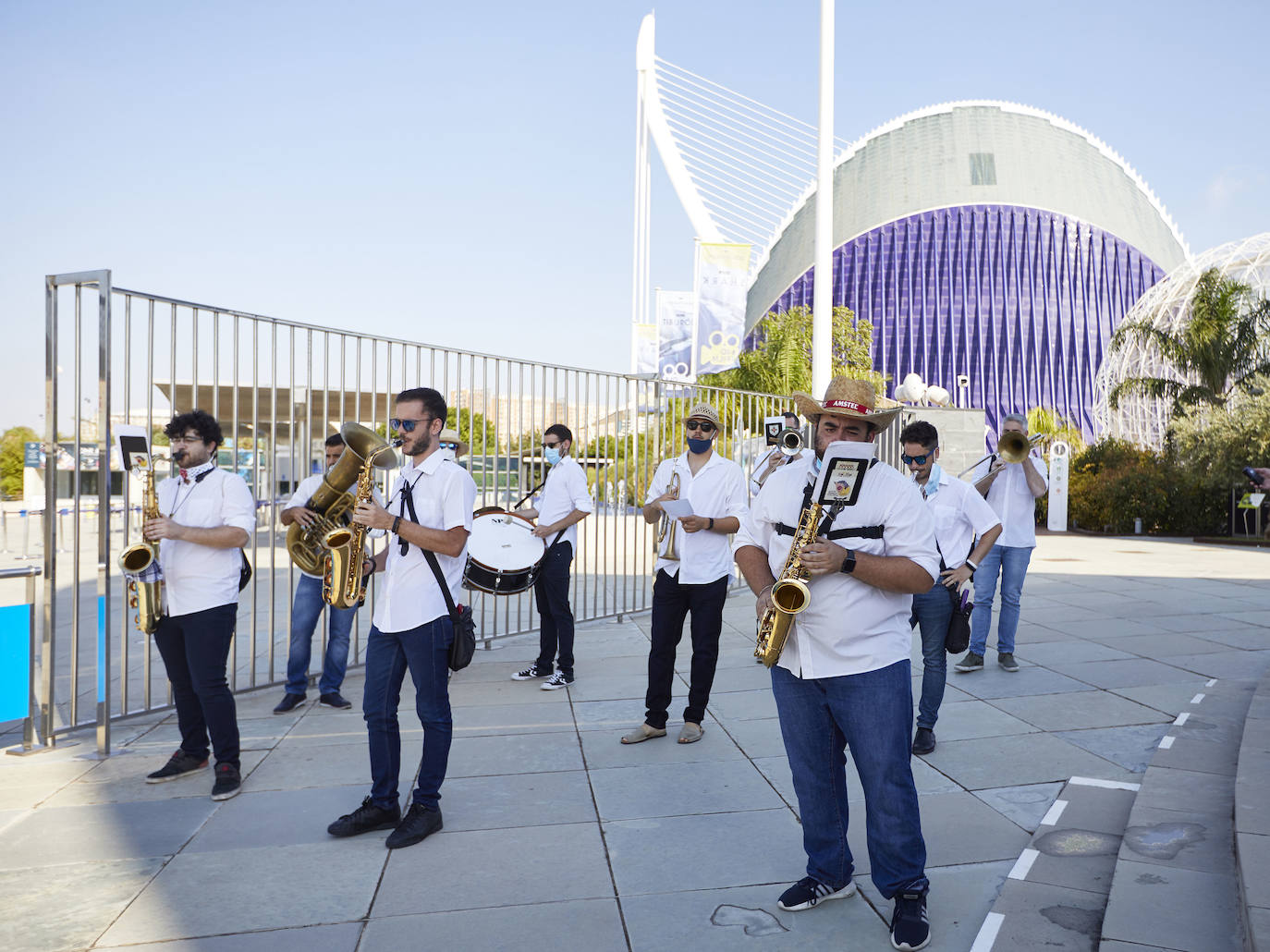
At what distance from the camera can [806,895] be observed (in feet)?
11.6

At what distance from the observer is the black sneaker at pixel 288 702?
6.67m

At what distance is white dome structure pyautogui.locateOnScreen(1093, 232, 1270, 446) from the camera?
39.7 metres

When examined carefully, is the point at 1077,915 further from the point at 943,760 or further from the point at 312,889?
the point at 312,889

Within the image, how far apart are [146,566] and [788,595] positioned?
361 cm

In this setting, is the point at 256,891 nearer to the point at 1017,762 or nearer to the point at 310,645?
the point at 310,645

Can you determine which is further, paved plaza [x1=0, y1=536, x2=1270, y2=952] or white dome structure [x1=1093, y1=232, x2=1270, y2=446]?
white dome structure [x1=1093, y1=232, x2=1270, y2=446]

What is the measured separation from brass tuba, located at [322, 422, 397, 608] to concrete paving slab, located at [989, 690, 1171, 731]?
14.1 feet

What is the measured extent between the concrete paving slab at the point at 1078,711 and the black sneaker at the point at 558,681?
3.17 metres

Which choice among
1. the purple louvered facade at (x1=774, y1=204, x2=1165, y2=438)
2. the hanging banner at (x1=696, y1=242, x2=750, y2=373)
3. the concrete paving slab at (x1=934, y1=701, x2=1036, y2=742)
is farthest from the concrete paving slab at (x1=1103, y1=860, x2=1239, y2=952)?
the purple louvered facade at (x1=774, y1=204, x2=1165, y2=438)

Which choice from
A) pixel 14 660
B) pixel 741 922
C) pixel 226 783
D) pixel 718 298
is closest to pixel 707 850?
pixel 741 922

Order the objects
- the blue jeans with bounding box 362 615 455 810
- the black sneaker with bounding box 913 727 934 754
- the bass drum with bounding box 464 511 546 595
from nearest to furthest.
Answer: the blue jeans with bounding box 362 615 455 810 → the black sneaker with bounding box 913 727 934 754 → the bass drum with bounding box 464 511 546 595

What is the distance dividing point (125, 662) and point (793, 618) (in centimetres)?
450

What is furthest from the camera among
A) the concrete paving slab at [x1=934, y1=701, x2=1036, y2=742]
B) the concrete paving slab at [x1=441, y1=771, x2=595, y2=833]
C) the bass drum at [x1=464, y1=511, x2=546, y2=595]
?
the bass drum at [x1=464, y1=511, x2=546, y2=595]

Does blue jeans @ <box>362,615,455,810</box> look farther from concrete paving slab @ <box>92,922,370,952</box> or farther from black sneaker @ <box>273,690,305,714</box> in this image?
black sneaker @ <box>273,690,305,714</box>
